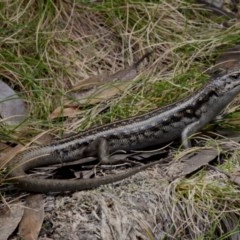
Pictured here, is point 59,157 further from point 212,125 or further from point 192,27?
point 192,27

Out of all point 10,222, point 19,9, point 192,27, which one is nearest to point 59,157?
point 10,222

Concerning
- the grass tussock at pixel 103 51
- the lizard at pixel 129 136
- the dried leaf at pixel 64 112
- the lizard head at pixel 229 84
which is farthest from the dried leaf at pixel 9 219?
the lizard head at pixel 229 84

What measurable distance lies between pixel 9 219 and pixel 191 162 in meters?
1.31

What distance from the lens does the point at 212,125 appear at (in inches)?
249

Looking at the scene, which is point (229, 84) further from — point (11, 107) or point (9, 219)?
point (9, 219)

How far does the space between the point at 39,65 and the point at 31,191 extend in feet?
5.73

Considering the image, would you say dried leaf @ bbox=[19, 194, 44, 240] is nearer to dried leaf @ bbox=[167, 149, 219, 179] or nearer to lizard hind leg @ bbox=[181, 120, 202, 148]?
dried leaf @ bbox=[167, 149, 219, 179]

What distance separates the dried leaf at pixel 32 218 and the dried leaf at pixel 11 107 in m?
1.08

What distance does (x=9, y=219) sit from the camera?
16.4 feet

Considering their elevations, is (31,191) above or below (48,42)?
below

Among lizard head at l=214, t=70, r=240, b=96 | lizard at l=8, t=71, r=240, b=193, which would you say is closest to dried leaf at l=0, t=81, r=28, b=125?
lizard at l=8, t=71, r=240, b=193

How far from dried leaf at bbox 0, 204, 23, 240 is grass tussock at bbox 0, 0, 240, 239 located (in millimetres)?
844

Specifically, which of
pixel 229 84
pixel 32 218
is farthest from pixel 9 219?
pixel 229 84

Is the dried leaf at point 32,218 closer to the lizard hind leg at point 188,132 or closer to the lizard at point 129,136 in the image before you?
the lizard at point 129,136
